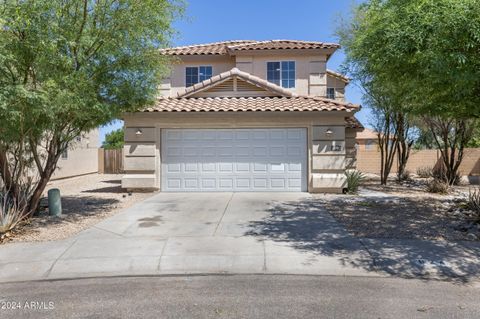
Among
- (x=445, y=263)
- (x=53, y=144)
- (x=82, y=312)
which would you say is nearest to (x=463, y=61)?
(x=445, y=263)

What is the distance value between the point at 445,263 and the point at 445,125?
15489 millimetres

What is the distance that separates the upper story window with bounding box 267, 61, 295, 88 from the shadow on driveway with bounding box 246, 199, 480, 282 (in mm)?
10571

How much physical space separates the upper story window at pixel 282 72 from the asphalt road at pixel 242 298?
14.1 meters

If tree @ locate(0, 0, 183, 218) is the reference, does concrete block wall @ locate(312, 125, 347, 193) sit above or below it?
below

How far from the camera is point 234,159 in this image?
46.9 ft

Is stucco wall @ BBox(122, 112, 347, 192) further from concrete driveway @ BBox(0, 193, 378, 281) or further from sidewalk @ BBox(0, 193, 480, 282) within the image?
sidewalk @ BBox(0, 193, 480, 282)

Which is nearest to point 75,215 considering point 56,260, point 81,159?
point 56,260

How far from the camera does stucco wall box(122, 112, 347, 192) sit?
1401 centimetres

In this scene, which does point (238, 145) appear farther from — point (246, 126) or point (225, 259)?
point (225, 259)

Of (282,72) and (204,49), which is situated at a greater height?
(204,49)

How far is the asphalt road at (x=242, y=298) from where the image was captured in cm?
440

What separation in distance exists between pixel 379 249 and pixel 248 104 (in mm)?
8829

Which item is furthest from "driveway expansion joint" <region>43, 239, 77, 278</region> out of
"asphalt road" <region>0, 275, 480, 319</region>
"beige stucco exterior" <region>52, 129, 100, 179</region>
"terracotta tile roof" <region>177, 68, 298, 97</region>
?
"beige stucco exterior" <region>52, 129, 100, 179</region>

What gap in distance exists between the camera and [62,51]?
8.14 m
